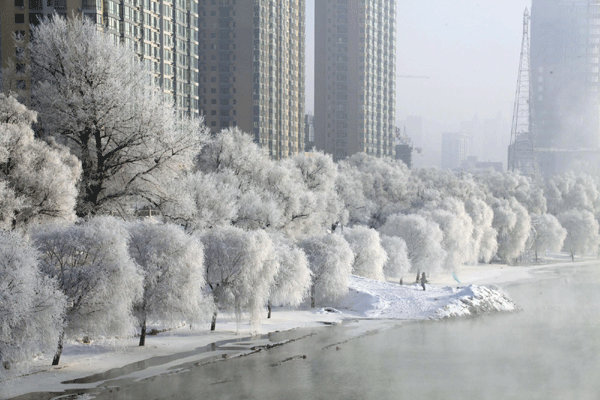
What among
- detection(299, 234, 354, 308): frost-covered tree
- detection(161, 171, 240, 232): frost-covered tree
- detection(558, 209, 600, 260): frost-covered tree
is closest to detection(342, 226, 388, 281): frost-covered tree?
detection(299, 234, 354, 308): frost-covered tree

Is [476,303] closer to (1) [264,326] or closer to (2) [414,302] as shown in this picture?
(2) [414,302]

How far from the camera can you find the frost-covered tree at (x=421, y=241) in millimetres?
99812

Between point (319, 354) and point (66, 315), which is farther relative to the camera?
point (319, 354)

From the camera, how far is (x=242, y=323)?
2501 inches

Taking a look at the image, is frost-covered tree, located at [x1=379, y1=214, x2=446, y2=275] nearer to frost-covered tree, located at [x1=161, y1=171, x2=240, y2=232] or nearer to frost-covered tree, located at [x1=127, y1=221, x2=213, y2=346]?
frost-covered tree, located at [x1=161, y1=171, x2=240, y2=232]

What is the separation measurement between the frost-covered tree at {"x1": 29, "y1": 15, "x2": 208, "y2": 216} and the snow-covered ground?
10.5 meters

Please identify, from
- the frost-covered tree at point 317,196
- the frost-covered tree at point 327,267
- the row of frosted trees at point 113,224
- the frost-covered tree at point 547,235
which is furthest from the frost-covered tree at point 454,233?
the row of frosted trees at point 113,224

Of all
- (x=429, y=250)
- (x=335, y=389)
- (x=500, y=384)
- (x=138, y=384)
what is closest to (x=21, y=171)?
(x=138, y=384)

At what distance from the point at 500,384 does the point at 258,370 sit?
14.7 m

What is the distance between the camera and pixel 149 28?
129 metres

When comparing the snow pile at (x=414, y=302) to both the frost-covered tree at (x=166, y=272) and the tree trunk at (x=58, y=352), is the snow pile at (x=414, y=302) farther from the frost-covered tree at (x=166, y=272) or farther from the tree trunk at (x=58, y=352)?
the tree trunk at (x=58, y=352)

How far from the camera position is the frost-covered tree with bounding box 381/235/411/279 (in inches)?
3671

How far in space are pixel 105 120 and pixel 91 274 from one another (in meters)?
12.5

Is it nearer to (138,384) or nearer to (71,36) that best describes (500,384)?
(138,384)
